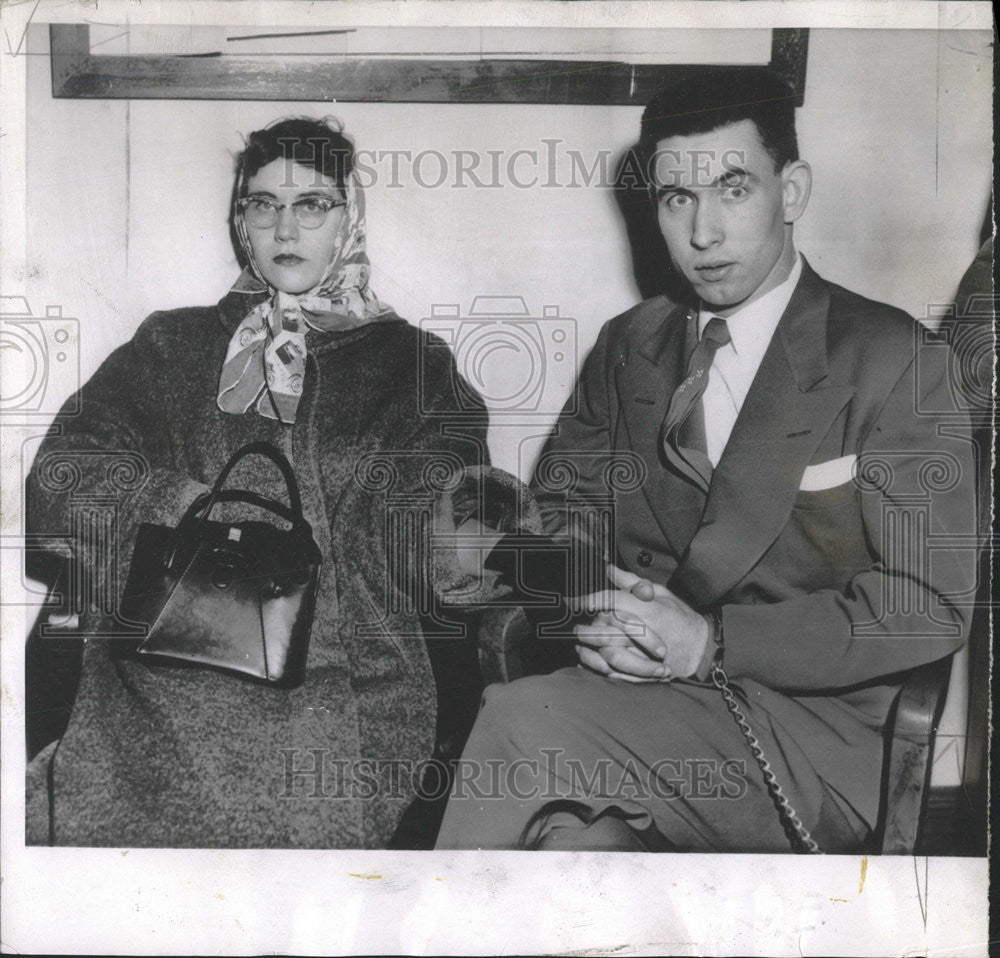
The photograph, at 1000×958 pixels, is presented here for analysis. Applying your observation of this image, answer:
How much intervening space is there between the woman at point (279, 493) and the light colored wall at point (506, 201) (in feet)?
0.20

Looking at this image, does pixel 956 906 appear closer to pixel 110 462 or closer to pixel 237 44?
pixel 110 462

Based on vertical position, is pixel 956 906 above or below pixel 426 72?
below

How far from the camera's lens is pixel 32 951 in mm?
1840

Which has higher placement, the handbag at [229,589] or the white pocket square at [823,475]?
the white pocket square at [823,475]

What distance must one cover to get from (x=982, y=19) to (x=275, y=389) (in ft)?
4.84

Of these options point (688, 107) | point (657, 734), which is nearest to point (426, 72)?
point (688, 107)

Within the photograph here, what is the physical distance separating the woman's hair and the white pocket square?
3.26 feet

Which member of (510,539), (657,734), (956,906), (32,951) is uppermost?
(510,539)

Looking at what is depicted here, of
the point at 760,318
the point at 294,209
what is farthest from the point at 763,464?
the point at 294,209

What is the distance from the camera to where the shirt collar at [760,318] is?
1812 mm

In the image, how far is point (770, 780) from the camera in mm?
1786

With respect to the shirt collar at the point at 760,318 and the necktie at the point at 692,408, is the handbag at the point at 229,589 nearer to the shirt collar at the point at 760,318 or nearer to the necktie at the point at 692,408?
the necktie at the point at 692,408

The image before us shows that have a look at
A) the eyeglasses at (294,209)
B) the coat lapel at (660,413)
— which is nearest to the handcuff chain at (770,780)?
the coat lapel at (660,413)

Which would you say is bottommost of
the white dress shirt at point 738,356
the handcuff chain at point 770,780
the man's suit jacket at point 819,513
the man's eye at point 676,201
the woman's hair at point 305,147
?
the handcuff chain at point 770,780
